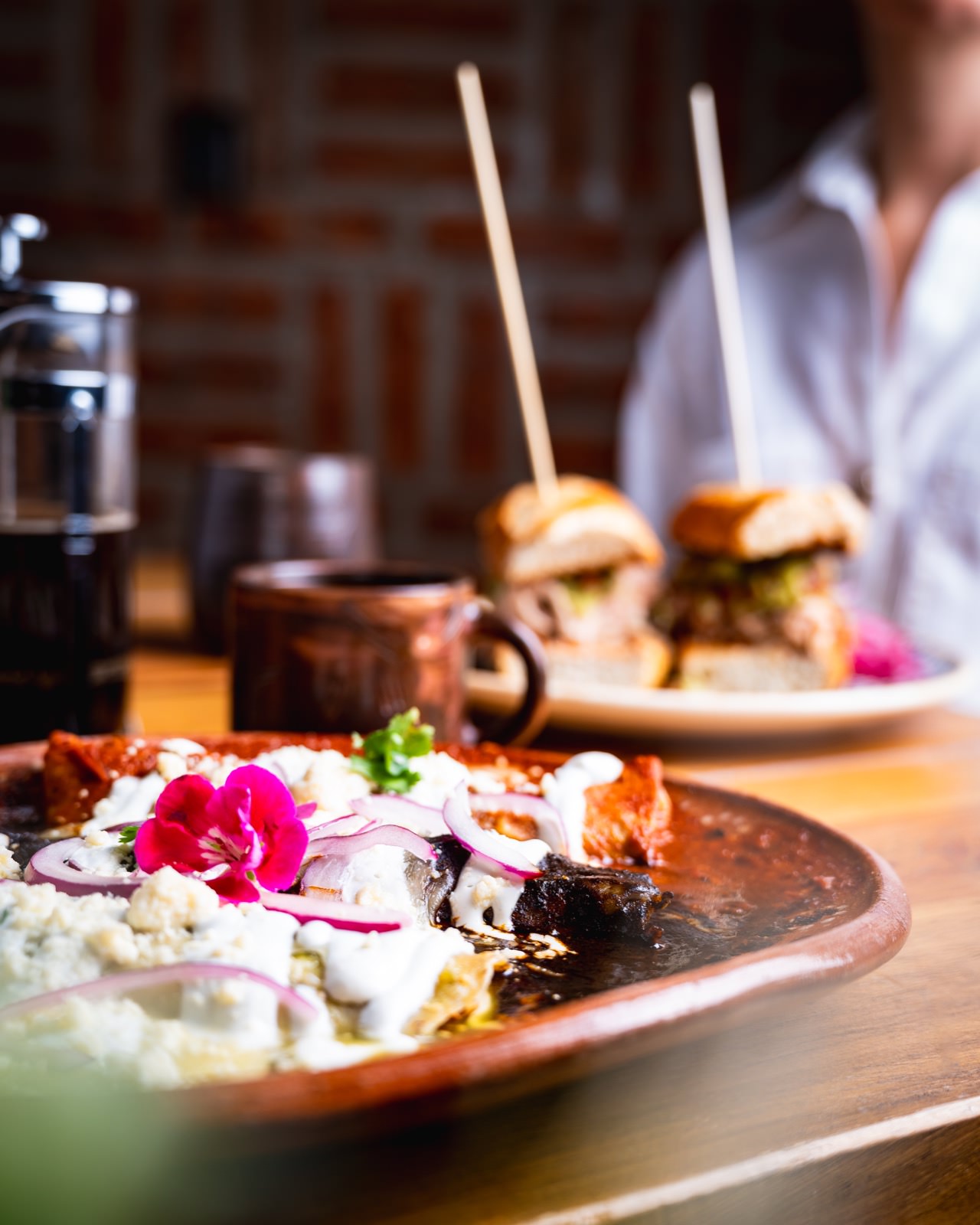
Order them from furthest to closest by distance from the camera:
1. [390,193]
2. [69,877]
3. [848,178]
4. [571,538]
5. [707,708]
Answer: [390,193] → [848,178] → [571,538] → [707,708] → [69,877]

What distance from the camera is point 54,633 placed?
1129mm

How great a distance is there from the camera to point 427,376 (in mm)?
4438

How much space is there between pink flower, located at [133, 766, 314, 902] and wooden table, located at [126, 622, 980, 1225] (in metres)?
0.16

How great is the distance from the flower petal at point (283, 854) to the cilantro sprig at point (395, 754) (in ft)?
0.35

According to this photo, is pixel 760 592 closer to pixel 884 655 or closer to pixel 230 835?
pixel 884 655

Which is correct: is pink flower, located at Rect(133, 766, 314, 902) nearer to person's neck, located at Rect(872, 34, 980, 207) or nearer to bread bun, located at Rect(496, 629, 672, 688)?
bread bun, located at Rect(496, 629, 672, 688)

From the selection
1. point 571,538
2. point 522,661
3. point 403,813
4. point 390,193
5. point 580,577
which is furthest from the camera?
point 390,193

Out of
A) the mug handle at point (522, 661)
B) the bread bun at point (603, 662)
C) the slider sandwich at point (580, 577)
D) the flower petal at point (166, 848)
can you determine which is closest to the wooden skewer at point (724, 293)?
the slider sandwich at point (580, 577)

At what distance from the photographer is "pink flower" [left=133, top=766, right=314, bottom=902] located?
2.12 feet

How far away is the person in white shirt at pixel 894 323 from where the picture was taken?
284 centimetres

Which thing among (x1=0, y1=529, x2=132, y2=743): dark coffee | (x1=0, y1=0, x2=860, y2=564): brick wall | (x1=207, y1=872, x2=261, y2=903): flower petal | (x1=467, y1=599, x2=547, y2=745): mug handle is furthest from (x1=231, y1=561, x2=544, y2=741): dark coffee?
(x1=0, y1=0, x2=860, y2=564): brick wall

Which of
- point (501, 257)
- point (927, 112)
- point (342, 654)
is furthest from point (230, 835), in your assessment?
point (927, 112)

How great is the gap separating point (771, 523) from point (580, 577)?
0.92ft

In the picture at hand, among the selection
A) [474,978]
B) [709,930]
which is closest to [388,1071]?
[474,978]
